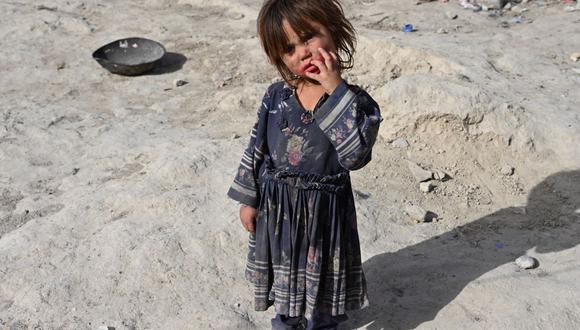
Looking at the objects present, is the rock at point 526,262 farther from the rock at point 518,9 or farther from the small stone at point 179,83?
the rock at point 518,9

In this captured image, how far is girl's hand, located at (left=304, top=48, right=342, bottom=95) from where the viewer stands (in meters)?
1.78

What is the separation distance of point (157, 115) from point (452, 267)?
319 centimetres

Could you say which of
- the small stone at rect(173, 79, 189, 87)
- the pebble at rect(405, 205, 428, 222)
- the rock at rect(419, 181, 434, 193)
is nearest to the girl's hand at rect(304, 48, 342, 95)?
the pebble at rect(405, 205, 428, 222)

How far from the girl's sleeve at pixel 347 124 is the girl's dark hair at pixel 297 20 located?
19cm

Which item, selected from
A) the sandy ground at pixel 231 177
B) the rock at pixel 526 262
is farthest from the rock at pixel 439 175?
the rock at pixel 526 262

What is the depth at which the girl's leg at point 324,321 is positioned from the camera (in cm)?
233

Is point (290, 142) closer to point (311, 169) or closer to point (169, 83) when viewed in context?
point (311, 169)

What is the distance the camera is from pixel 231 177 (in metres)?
3.57

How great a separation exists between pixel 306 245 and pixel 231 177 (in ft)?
5.04

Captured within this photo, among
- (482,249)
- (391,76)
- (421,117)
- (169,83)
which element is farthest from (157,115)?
(482,249)

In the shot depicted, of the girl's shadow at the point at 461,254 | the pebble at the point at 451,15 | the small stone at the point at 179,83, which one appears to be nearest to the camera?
the girl's shadow at the point at 461,254

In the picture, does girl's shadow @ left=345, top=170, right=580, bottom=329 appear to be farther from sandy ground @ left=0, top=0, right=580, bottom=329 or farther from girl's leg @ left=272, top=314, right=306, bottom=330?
girl's leg @ left=272, top=314, right=306, bottom=330

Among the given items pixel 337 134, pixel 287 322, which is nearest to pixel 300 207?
pixel 337 134

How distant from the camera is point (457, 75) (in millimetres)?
4539
